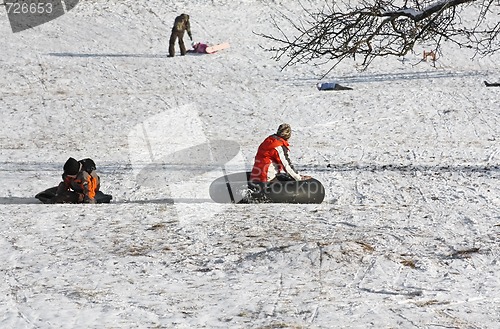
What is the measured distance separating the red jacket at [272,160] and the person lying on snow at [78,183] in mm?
2566

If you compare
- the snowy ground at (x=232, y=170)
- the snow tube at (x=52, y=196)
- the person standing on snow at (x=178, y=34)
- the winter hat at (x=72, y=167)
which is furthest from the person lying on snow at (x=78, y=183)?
the person standing on snow at (x=178, y=34)

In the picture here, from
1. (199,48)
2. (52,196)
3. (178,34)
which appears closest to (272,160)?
(52,196)

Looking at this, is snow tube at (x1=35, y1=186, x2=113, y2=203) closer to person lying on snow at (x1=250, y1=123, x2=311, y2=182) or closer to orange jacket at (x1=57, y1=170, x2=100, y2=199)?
orange jacket at (x1=57, y1=170, x2=100, y2=199)

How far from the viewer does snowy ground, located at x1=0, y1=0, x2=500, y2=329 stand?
6.75 m

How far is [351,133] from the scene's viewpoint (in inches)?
666

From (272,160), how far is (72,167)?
10.2 feet

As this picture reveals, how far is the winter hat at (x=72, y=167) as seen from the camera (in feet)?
36.1

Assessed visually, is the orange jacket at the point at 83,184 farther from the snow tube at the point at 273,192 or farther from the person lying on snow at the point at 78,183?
the snow tube at the point at 273,192

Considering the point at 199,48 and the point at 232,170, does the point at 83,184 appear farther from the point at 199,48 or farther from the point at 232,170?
the point at 199,48

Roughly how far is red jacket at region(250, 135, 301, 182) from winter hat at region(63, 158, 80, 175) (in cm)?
277

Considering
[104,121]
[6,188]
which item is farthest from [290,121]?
[6,188]

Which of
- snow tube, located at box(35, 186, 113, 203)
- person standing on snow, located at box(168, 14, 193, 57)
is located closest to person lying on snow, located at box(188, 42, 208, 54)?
person standing on snow, located at box(168, 14, 193, 57)

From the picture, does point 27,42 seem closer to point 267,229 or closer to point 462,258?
point 267,229

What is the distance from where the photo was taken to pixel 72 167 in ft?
36.2
